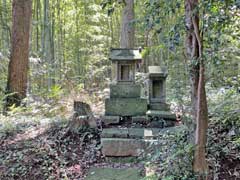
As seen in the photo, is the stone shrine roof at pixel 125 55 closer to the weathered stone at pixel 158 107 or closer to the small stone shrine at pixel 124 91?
the small stone shrine at pixel 124 91

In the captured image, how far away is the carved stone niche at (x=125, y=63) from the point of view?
516 centimetres

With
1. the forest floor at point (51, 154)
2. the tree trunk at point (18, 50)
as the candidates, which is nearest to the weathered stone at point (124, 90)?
the forest floor at point (51, 154)

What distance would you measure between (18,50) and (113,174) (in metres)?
3.89

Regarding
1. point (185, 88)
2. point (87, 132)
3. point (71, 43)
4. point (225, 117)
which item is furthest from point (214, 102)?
point (71, 43)

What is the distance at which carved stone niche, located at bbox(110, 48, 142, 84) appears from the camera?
5160 millimetres

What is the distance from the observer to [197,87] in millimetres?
3018

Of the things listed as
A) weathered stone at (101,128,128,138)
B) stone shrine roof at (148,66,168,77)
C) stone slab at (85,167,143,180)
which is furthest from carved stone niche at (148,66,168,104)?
stone slab at (85,167,143,180)

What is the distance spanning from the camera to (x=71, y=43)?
1392 centimetres

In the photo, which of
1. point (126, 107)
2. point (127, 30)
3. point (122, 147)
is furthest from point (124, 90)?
point (127, 30)

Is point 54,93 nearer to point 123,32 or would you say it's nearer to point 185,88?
point 185,88

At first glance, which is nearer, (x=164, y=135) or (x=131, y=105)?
(x=164, y=135)

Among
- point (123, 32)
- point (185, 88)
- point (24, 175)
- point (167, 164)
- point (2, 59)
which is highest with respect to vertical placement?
point (123, 32)

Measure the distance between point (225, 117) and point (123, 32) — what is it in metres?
4.87

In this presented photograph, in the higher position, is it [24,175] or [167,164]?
[167,164]
